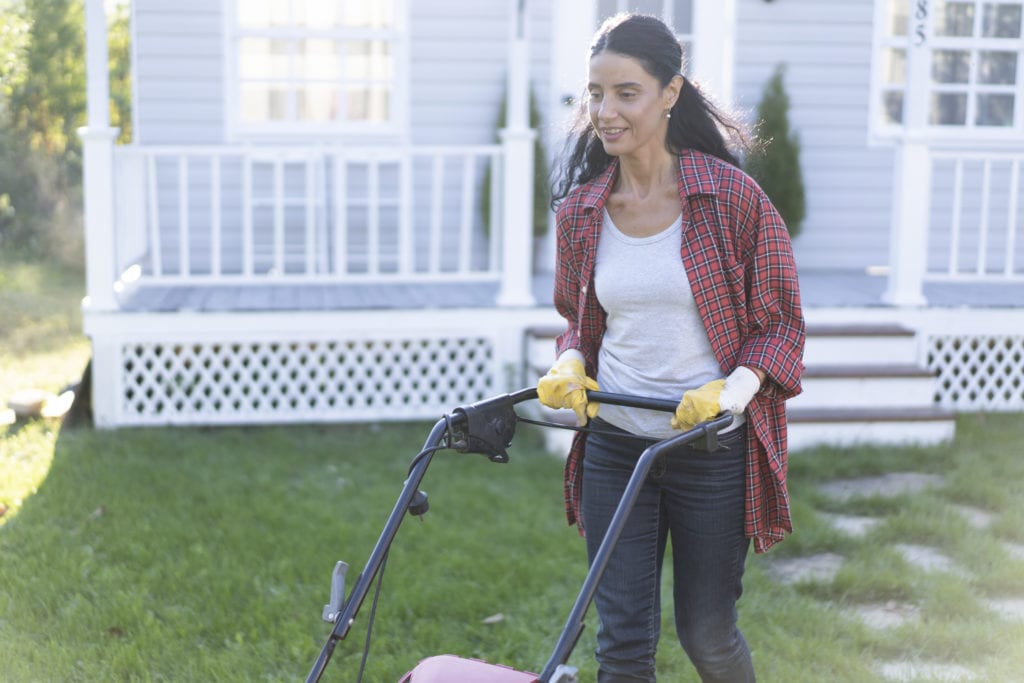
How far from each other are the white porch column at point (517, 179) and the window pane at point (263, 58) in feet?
7.76

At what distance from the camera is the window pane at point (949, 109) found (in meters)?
9.05

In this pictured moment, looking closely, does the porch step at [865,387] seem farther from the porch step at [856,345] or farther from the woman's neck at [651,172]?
the woman's neck at [651,172]

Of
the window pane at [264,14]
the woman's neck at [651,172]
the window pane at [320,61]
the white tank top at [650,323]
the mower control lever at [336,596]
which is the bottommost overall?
the mower control lever at [336,596]

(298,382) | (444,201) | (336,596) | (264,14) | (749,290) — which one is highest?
(264,14)

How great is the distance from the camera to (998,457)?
20.4 ft

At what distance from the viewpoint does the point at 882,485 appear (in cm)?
589

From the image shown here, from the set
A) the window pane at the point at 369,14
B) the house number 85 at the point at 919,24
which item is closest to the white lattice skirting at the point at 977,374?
the house number 85 at the point at 919,24

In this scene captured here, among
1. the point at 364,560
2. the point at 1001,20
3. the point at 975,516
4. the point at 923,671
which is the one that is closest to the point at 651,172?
the point at 923,671

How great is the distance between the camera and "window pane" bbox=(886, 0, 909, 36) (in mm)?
9023

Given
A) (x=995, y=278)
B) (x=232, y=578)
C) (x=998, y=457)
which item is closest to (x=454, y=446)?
(x=232, y=578)

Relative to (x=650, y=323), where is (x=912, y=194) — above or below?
above

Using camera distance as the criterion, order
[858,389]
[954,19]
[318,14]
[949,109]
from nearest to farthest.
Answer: [858,389] → [318,14] → [954,19] → [949,109]

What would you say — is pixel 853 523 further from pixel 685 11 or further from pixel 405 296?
pixel 685 11

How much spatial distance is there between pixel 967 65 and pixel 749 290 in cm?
706
